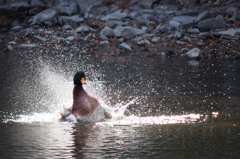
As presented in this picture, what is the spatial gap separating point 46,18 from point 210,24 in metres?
11.2

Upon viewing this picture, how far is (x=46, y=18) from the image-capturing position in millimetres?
27609

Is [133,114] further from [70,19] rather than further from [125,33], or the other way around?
[70,19]

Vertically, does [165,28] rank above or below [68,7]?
below

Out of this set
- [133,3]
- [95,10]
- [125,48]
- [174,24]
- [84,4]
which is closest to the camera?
[125,48]

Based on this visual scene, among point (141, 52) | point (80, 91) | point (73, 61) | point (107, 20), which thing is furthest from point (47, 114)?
point (107, 20)

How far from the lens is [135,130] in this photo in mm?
6539

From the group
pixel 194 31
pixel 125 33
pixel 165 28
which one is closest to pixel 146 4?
pixel 165 28

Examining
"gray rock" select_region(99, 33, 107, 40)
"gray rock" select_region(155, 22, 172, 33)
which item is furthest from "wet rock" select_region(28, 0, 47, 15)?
"gray rock" select_region(155, 22, 172, 33)

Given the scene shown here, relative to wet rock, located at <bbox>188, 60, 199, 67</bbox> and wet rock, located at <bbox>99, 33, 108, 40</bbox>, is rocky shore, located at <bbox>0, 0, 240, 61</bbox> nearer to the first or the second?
wet rock, located at <bbox>99, 33, 108, 40</bbox>

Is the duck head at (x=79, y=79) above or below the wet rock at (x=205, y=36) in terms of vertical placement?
below

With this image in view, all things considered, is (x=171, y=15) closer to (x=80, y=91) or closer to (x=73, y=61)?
(x=73, y=61)

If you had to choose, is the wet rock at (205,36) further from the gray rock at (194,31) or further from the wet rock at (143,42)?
the wet rock at (143,42)

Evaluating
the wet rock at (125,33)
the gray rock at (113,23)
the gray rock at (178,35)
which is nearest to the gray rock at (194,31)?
the gray rock at (178,35)

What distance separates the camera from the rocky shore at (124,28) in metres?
21.0
